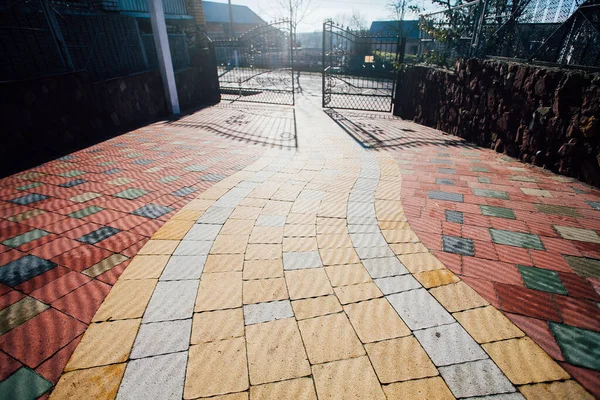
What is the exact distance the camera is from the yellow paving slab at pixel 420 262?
113 inches

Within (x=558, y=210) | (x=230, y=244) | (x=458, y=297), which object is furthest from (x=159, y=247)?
(x=558, y=210)

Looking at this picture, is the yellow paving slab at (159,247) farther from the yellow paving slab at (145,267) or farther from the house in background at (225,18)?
the house in background at (225,18)

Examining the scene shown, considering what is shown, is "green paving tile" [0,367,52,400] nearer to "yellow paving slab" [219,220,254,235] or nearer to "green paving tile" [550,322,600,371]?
"yellow paving slab" [219,220,254,235]

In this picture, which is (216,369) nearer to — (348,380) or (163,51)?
(348,380)

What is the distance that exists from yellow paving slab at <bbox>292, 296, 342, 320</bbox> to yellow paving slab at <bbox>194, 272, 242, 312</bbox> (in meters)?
0.51

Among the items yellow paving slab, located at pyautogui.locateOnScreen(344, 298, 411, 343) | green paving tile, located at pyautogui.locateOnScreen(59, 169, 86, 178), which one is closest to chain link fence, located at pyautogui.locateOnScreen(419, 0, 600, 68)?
yellow paving slab, located at pyautogui.locateOnScreen(344, 298, 411, 343)

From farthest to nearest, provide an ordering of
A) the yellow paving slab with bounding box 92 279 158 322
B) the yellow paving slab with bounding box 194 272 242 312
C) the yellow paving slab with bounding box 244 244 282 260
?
Answer: the yellow paving slab with bounding box 244 244 282 260 → the yellow paving slab with bounding box 194 272 242 312 → the yellow paving slab with bounding box 92 279 158 322

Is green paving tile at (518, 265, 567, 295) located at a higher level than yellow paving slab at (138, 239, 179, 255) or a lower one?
lower

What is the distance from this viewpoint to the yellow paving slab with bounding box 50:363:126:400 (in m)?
1.78

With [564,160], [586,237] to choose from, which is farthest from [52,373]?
[564,160]

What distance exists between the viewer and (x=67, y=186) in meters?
4.63

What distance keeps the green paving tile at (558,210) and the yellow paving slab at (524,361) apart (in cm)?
261

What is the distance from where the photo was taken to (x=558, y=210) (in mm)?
3924

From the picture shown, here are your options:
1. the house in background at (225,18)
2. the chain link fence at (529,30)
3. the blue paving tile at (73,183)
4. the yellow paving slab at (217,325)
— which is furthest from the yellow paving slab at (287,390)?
the house in background at (225,18)
